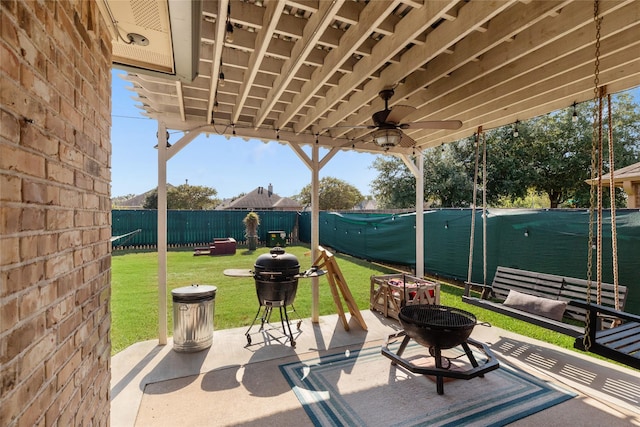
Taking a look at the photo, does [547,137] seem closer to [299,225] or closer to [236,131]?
[299,225]

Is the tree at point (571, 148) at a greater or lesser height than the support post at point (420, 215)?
greater

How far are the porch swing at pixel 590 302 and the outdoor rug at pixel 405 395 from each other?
0.66 metres

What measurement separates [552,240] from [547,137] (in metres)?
11.0

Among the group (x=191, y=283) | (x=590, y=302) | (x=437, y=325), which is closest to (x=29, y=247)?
(x=437, y=325)

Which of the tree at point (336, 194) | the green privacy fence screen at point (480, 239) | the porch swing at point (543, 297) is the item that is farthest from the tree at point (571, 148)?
the tree at point (336, 194)

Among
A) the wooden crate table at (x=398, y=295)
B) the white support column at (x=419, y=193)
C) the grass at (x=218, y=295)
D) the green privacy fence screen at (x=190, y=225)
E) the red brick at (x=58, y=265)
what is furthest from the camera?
the green privacy fence screen at (x=190, y=225)

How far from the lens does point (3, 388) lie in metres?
0.70

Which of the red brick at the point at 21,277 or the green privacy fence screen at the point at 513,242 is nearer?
the red brick at the point at 21,277

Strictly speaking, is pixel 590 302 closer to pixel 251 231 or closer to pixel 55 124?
pixel 55 124

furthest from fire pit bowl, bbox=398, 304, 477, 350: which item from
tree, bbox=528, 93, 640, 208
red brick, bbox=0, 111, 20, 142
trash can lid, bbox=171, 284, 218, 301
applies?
tree, bbox=528, 93, 640, 208

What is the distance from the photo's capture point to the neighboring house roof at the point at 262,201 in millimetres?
30031

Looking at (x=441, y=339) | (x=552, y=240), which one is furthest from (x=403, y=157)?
(x=441, y=339)

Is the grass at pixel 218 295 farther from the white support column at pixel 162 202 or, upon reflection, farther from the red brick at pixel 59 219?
the red brick at pixel 59 219

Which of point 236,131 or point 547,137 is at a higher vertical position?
point 547,137
